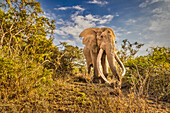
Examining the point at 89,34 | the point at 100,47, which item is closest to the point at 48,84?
the point at 100,47

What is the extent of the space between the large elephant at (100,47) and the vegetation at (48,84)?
90 centimetres

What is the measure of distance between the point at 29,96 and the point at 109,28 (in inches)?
178

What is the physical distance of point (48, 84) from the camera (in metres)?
3.56

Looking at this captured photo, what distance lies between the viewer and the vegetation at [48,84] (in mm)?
2254

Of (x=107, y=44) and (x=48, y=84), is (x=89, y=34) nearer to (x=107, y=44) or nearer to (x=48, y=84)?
(x=107, y=44)

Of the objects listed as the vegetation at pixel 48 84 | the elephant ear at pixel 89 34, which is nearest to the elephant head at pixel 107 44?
the elephant ear at pixel 89 34

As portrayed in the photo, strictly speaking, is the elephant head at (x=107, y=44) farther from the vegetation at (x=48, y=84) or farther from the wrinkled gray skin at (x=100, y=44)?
the vegetation at (x=48, y=84)

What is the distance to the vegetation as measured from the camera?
2254 millimetres

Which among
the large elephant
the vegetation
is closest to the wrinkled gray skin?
the large elephant

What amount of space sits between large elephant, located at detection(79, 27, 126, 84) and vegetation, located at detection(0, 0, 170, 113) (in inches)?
35.3

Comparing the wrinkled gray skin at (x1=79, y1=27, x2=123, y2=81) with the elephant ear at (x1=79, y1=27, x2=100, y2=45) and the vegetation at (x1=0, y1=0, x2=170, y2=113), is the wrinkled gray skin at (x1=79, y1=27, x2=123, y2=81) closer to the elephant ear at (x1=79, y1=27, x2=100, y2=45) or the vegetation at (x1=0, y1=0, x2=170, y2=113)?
the elephant ear at (x1=79, y1=27, x2=100, y2=45)

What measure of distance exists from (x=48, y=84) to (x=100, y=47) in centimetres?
296

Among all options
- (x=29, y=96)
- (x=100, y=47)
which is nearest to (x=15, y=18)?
(x=29, y=96)

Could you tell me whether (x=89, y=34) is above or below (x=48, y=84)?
above
